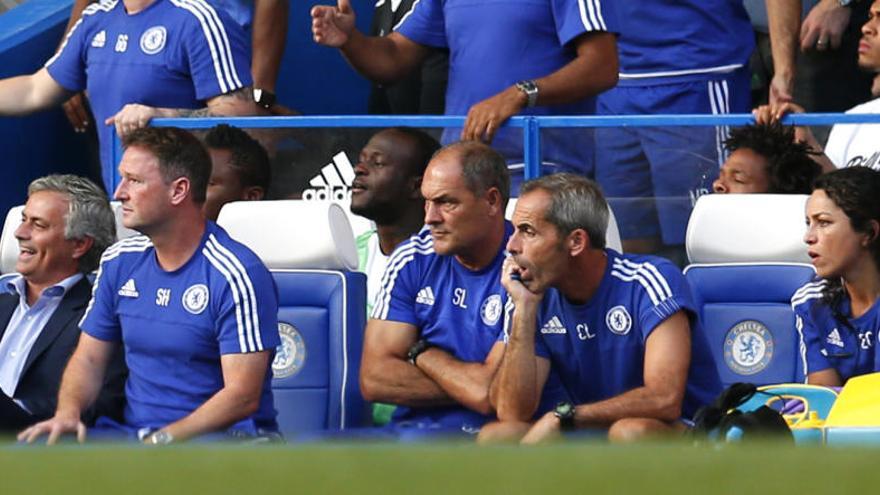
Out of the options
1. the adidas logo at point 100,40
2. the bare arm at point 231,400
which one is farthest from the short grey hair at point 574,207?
the adidas logo at point 100,40

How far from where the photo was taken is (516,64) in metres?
5.93

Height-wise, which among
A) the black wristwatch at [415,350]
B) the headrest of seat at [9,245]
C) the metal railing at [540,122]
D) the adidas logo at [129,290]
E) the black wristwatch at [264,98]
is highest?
the black wristwatch at [264,98]

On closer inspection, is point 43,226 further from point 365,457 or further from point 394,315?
point 365,457

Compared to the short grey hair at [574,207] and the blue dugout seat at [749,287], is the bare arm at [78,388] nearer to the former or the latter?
the short grey hair at [574,207]

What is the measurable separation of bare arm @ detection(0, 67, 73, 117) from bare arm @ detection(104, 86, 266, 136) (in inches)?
15.3

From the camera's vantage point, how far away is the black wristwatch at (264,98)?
6.51m

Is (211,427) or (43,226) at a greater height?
(43,226)

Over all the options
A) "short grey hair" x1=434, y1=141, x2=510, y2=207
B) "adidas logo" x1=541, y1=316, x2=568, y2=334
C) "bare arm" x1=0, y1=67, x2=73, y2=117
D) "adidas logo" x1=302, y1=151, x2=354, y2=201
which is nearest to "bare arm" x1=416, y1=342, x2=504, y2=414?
A: "adidas logo" x1=541, y1=316, x2=568, y2=334

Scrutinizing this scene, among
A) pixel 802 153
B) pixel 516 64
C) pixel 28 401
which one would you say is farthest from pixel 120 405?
pixel 802 153

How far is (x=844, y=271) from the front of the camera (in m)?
4.98

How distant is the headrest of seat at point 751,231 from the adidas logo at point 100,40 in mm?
2559

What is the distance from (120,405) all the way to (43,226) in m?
0.82

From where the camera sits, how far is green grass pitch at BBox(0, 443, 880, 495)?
1.16m

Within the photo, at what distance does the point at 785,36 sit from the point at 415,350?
2301mm
